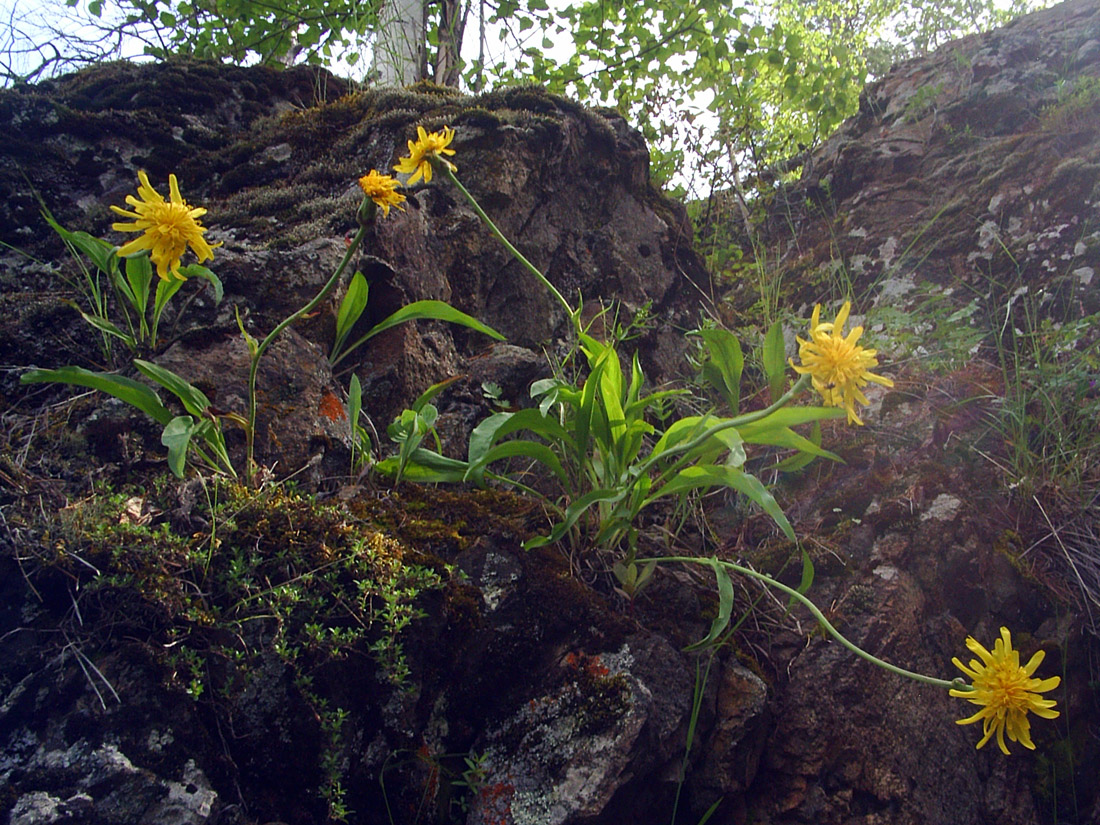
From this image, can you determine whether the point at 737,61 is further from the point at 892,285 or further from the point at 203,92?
the point at 203,92

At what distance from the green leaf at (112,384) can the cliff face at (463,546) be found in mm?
118


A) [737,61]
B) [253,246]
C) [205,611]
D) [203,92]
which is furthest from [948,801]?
[203,92]

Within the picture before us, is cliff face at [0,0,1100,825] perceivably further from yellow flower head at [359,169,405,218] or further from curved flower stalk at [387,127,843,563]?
yellow flower head at [359,169,405,218]

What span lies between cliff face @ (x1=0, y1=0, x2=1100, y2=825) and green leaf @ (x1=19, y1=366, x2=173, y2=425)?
118mm

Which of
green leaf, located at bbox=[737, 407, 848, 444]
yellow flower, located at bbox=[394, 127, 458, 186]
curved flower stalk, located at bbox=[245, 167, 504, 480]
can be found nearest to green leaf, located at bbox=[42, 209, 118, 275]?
curved flower stalk, located at bbox=[245, 167, 504, 480]

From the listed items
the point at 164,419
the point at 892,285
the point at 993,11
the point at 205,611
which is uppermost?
the point at 993,11

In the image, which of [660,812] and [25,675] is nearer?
[25,675]

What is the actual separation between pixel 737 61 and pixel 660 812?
10.3 ft

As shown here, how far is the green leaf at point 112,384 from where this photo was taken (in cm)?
122

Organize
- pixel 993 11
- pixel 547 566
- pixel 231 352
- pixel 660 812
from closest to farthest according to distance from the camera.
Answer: pixel 660 812 < pixel 547 566 < pixel 231 352 < pixel 993 11

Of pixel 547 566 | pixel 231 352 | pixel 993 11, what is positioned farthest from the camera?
pixel 993 11

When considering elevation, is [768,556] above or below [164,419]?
below

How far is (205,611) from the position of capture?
113cm

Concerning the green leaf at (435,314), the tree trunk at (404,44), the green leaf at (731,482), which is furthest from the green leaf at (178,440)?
the tree trunk at (404,44)
